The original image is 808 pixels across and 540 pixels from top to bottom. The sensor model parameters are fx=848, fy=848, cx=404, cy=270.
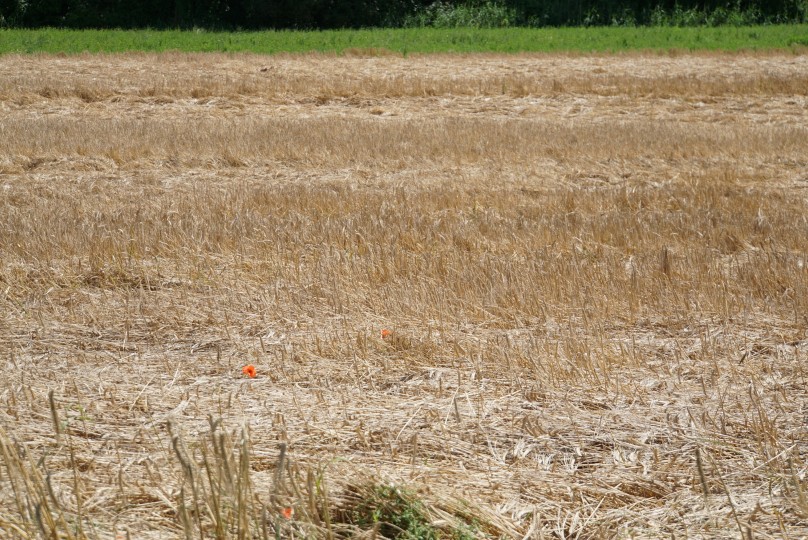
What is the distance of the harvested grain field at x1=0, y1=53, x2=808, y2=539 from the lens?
268 cm

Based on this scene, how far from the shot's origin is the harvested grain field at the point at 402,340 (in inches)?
106

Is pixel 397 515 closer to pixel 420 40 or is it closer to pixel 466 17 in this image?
pixel 420 40

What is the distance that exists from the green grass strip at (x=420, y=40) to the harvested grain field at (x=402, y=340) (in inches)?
643

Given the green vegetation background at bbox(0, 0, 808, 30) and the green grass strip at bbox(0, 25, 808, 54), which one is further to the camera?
the green vegetation background at bbox(0, 0, 808, 30)

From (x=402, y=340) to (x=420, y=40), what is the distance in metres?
28.5

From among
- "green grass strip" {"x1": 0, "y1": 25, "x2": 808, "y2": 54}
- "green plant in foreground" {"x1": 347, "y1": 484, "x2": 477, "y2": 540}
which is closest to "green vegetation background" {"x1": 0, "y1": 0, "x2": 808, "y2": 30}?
"green grass strip" {"x1": 0, "y1": 25, "x2": 808, "y2": 54}

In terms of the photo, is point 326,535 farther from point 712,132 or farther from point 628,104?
point 628,104

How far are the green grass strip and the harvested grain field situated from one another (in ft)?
53.6

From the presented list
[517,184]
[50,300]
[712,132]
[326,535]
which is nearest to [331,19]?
[712,132]

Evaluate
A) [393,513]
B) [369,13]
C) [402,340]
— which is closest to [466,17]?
[369,13]

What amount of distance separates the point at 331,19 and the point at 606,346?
41332mm

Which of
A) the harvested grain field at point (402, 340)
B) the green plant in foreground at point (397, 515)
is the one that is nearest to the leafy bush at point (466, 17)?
the harvested grain field at point (402, 340)

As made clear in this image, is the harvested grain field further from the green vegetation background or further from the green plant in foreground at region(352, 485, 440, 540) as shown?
the green vegetation background

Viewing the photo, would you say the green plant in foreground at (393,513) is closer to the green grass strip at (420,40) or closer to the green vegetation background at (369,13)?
the green grass strip at (420,40)
